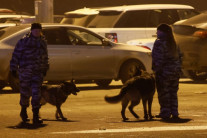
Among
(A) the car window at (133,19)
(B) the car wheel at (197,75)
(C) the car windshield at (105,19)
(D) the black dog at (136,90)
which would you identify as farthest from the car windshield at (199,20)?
(D) the black dog at (136,90)

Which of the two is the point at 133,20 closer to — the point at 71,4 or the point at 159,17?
the point at 159,17

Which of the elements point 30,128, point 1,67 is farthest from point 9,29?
point 30,128

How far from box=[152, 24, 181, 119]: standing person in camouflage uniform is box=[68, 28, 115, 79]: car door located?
17.6 ft

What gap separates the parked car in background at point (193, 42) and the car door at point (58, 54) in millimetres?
2885

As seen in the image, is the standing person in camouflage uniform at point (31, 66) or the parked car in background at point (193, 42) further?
the parked car in background at point (193, 42)

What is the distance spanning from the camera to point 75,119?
12.2 m

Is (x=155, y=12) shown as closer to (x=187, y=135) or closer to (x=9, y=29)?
(x=9, y=29)

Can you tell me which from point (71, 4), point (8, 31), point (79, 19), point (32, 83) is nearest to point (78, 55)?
point (8, 31)

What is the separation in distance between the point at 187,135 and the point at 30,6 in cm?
3045

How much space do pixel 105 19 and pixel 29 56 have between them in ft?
32.8

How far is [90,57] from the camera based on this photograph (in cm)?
1744

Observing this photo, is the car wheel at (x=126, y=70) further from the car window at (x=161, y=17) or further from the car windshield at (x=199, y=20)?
Result: the car window at (x=161, y=17)

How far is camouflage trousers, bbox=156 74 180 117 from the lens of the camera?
12.0 metres

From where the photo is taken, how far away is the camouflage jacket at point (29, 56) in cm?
1148
